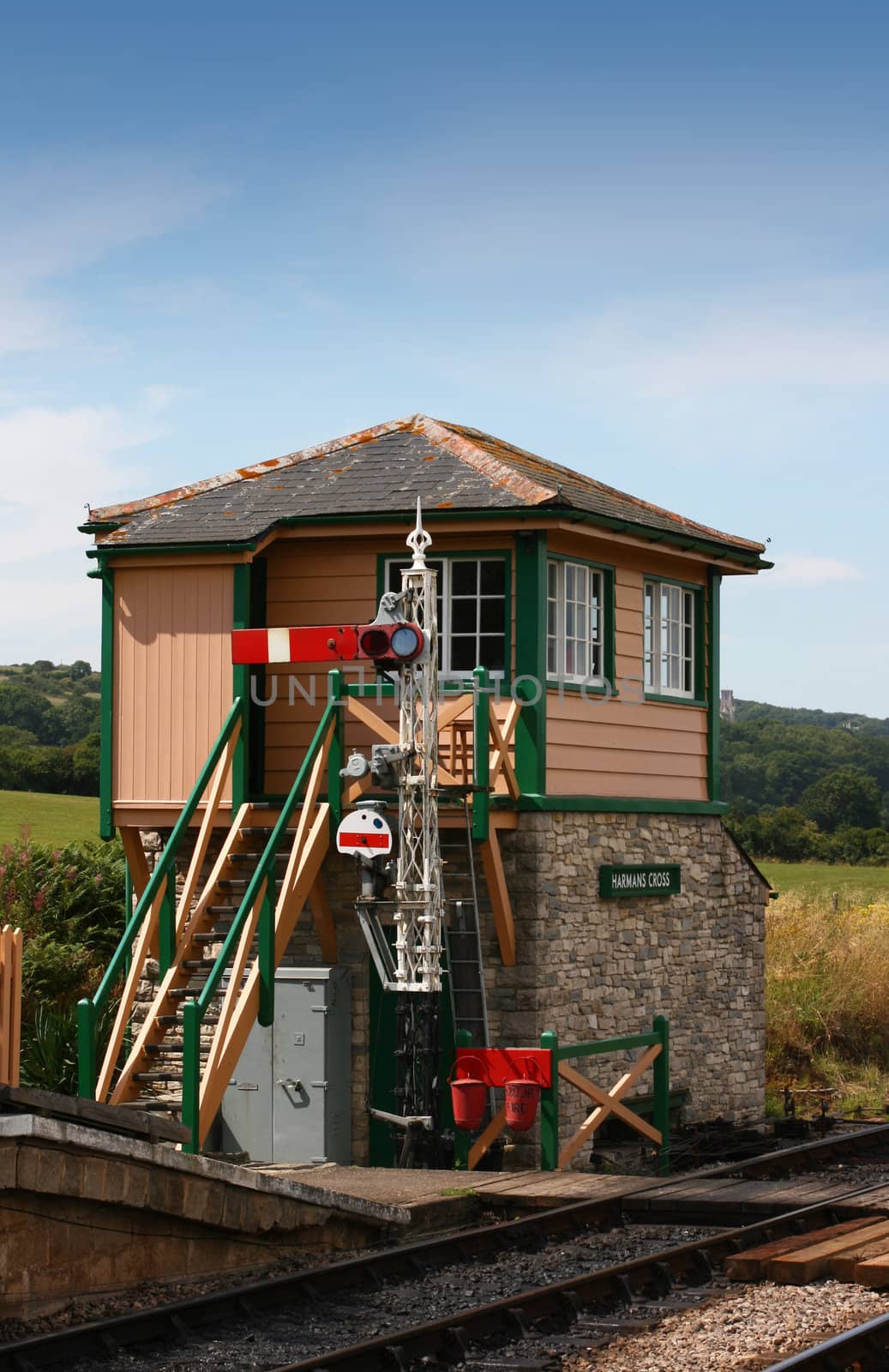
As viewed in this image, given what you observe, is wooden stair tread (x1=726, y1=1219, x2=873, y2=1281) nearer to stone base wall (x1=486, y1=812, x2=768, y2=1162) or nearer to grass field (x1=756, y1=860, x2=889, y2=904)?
stone base wall (x1=486, y1=812, x2=768, y2=1162)

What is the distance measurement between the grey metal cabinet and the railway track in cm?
360

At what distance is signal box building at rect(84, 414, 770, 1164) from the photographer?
15.6 m

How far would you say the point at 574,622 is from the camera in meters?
17.0

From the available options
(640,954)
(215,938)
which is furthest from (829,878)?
(215,938)

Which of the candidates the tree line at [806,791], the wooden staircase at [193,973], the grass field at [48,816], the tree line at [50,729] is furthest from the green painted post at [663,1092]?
the tree line at [50,729]

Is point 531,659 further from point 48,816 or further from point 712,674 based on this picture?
point 48,816

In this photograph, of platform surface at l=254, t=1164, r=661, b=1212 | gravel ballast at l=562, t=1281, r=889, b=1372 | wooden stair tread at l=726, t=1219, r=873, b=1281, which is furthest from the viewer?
platform surface at l=254, t=1164, r=661, b=1212

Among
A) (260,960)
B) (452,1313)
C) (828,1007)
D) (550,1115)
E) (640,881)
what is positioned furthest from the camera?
(828,1007)

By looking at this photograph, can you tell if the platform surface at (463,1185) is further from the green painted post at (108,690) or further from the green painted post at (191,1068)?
the green painted post at (108,690)

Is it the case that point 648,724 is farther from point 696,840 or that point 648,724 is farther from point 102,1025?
point 102,1025

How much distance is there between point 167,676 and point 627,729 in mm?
4357

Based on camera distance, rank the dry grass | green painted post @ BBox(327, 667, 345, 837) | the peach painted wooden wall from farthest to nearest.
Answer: the dry grass
the peach painted wooden wall
green painted post @ BBox(327, 667, 345, 837)

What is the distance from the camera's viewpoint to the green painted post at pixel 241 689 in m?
16.1

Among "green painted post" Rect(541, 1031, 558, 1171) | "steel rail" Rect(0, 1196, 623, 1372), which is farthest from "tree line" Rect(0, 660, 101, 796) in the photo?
"steel rail" Rect(0, 1196, 623, 1372)
